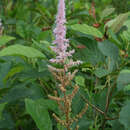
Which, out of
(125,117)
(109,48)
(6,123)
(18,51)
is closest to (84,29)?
(109,48)

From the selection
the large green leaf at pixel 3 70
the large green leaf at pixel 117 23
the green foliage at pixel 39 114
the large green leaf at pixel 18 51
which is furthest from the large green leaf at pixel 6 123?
the large green leaf at pixel 117 23

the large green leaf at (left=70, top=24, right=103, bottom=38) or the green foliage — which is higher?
the large green leaf at (left=70, top=24, right=103, bottom=38)

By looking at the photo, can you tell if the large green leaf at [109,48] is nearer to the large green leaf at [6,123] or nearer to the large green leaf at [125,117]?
the large green leaf at [125,117]

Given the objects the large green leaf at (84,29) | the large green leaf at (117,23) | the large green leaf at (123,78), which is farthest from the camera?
the large green leaf at (117,23)

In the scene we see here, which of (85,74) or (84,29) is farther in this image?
(85,74)

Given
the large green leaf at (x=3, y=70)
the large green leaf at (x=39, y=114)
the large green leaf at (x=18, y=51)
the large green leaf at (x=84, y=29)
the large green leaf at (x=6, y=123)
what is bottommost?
A: the large green leaf at (x=6, y=123)

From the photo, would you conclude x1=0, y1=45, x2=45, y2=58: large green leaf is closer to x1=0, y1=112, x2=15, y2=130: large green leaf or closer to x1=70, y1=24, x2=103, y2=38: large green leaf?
x1=70, y1=24, x2=103, y2=38: large green leaf

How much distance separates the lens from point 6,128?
1.18m

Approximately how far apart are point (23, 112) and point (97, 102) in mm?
511

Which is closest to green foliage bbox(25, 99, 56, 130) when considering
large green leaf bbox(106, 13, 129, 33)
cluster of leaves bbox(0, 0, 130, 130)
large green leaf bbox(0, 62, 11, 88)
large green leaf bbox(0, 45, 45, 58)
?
cluster of leaves bbox(0, 0, 130, 130)

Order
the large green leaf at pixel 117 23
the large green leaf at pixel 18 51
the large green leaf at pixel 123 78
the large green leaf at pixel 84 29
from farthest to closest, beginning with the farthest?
the large green leaf at pixel 117 23 → the large green leaf at pixel 84 29 → the large green leaf at pixel 18 51 → the large green leaf at pixel 123 78

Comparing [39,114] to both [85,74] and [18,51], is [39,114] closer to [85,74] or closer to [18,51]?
[18,51]

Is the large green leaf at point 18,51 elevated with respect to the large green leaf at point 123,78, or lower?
elevated

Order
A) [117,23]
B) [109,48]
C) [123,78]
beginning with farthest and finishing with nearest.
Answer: [117,23], [109,48], [123,78]
